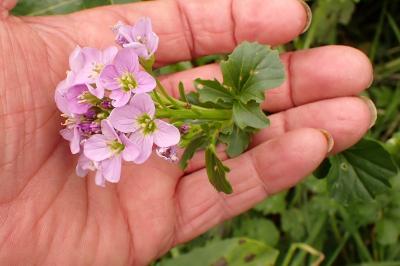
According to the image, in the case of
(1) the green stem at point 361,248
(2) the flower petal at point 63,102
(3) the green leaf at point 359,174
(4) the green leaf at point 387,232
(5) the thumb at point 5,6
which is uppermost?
(5) the thumb at point 5,6

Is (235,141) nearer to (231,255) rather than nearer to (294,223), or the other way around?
(231,255)

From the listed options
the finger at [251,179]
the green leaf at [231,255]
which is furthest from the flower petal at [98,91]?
the green leaf at [231,255]

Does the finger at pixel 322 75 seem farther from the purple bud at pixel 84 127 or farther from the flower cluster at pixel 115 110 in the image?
the purple bud at pixel 84 127

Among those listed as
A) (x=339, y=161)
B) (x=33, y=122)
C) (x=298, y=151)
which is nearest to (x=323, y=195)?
(x=339, y=161)

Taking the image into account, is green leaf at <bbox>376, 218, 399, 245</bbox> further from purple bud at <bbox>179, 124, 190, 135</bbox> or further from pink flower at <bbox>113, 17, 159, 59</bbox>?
pink flower at <bbox>113, 17, 159, 59</bbox>

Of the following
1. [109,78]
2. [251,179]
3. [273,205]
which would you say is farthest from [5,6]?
[273,205]

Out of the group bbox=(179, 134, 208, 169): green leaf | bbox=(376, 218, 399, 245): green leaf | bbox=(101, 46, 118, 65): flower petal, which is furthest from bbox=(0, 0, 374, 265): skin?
bbox=(376, 218, 399, 245): green leaf
